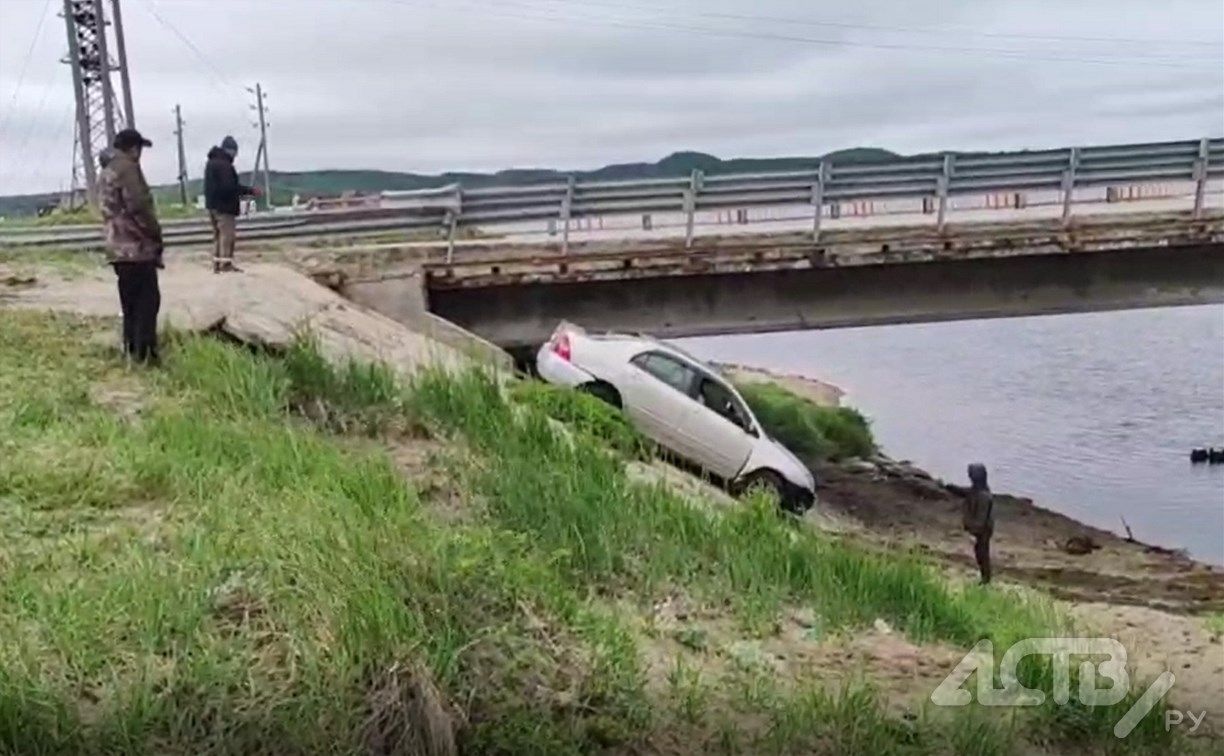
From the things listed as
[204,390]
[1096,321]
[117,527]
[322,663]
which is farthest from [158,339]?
[1096,321]

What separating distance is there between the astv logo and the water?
630 inches

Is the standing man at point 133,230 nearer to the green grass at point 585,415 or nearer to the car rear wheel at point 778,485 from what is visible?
the green grass at point 585,415

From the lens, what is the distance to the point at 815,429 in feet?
93.0

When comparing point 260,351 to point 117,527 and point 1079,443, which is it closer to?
point 117,527

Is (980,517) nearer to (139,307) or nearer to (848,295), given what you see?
(139,307)

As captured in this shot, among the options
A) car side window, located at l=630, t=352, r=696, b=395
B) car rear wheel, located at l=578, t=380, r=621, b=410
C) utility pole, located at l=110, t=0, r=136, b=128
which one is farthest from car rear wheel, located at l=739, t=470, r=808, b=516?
utility pole, located at l=110, t=0, r=136, b=128

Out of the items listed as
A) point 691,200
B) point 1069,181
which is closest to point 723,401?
point 691,200

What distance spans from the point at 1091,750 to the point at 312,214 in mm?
17957

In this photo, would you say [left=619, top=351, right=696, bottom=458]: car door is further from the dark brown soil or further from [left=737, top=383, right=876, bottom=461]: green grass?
[left=737, top=383, right=876, bottom=461]: green grass

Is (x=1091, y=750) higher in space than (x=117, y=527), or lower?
lower

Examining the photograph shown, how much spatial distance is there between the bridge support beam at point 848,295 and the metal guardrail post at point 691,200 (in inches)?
25.7

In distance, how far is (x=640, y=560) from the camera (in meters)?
6.71

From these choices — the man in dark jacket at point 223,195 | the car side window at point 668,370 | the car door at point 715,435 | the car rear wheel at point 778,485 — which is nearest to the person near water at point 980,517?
the car rear wheel at point 778,485

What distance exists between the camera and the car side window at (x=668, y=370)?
15.0m
